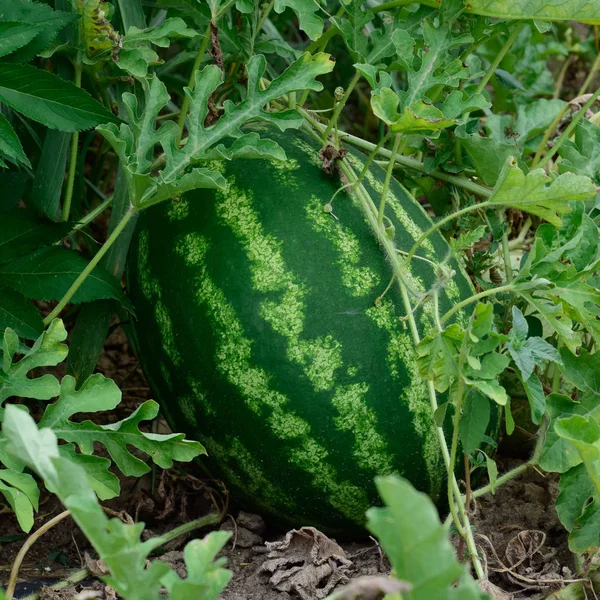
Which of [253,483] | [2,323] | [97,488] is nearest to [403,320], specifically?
[253,483]

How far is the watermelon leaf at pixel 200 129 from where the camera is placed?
159cm

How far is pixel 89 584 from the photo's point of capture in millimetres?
1708

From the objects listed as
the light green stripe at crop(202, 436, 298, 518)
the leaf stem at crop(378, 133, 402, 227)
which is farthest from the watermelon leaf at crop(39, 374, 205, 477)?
the leaf stem at crop(378, 133, 402, 227)

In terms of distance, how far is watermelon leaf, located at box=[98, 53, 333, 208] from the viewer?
159 cm

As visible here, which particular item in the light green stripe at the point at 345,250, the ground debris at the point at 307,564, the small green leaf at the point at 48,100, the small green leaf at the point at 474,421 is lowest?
the ground debris at the point at 307,564

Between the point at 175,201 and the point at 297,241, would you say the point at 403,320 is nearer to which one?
the point at 297,241

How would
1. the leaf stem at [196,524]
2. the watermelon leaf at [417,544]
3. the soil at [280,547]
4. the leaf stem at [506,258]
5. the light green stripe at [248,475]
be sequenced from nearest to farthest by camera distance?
the watermelon leaf at [417,544] < the soil at [280,547] < the light green stripe at [248,475] < the leaf stem at [196,524] < the leaf stem at [506,258]

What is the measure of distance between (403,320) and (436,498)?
1.44 ft

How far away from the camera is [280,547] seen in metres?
1.72

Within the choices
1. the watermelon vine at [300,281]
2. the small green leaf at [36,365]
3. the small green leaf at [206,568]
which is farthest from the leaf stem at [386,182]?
the small green leaf at [206,568]

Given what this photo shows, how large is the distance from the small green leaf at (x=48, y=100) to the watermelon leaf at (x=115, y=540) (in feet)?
2.72

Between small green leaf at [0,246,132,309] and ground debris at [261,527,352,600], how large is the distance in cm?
60

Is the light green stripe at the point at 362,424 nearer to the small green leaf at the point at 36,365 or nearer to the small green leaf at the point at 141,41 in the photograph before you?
the small green leaf at the point at 36,365

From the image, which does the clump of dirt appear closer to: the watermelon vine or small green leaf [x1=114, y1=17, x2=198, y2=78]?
the watermelon vine
